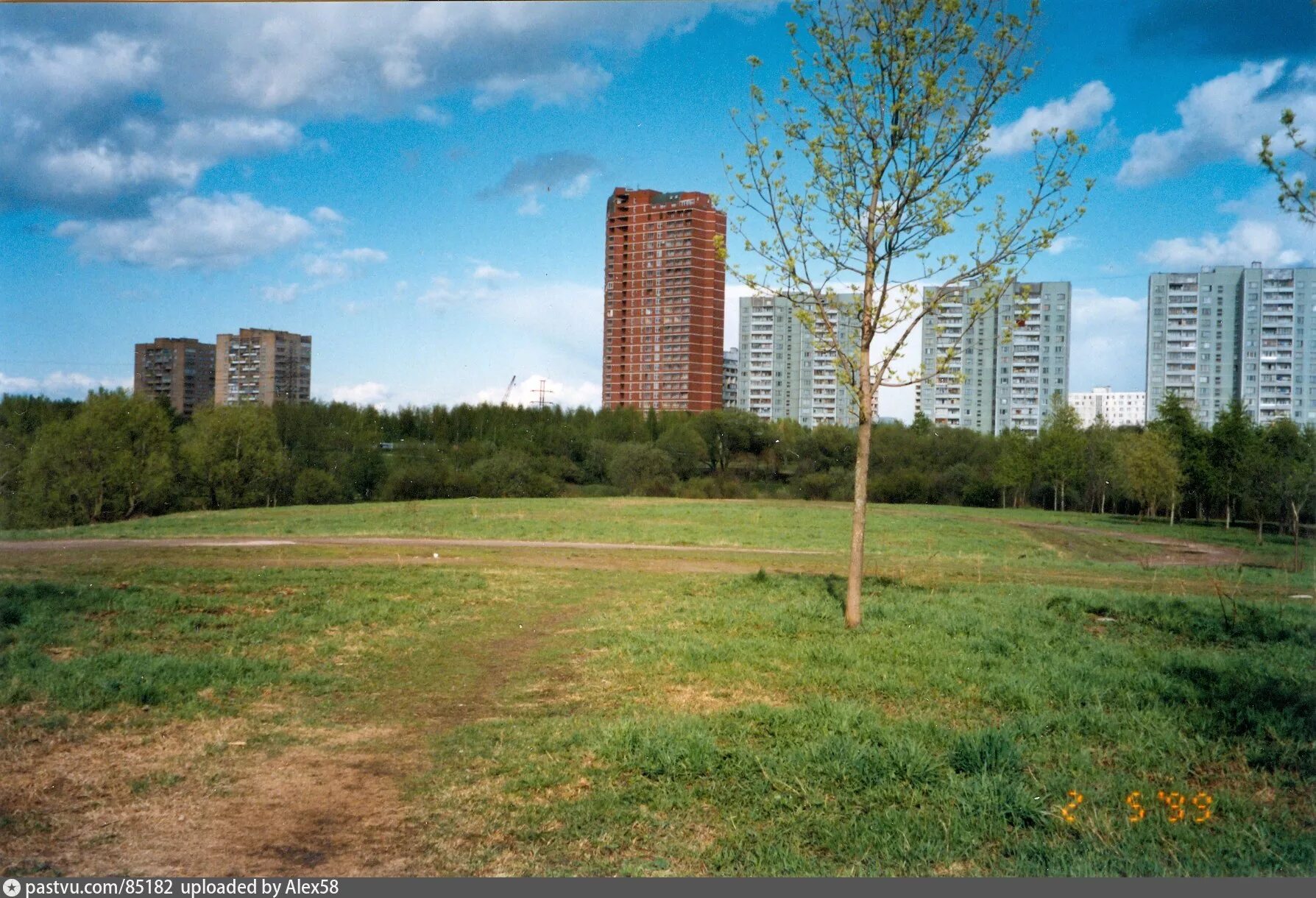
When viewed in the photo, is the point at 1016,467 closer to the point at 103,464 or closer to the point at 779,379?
the point at 779,379

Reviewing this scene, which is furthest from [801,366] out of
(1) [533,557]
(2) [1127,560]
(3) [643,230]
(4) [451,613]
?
Answer: (4) [451,613]

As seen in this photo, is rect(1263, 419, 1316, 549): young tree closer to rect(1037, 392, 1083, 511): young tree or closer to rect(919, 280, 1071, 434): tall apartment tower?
rect(1037, 392, 1083, 511): young tree

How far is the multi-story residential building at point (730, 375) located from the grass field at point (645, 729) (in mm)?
47699

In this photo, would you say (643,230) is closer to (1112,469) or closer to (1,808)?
(1112,469)

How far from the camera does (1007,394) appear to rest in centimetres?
5834

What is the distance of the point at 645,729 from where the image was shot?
21.6ft

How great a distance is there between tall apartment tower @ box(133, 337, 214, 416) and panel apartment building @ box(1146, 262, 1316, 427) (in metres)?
38.0

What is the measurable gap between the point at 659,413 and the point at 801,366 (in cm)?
1494

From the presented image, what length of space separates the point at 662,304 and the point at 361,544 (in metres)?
24.3

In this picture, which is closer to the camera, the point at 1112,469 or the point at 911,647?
the point at 911,647

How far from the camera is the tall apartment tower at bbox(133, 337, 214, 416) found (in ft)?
125

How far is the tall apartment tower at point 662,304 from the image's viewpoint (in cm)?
3962
